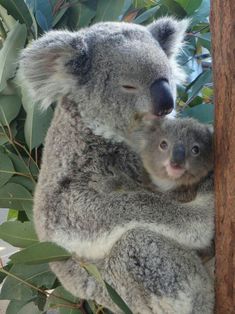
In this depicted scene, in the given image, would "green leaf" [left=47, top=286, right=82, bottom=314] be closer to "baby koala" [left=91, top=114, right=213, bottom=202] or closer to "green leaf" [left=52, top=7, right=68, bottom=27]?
"baby koala" [left=91, top=114, right=213, bottom=202]

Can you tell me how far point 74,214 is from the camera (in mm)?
2383

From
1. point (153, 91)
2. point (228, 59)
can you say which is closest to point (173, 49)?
point (153, 91)

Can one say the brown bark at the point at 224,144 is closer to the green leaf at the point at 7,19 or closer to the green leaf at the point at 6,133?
the green leaf at the point at 6,133

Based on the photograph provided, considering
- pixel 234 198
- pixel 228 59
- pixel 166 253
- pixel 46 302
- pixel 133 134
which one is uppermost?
pixel 228 59

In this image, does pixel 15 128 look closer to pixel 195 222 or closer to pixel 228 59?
pixel 195 222

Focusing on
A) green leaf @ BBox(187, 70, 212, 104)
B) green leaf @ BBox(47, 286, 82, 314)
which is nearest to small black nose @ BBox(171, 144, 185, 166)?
green leaf @ BBox(187, 70, 212, 104)

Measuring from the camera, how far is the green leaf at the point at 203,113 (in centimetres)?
278

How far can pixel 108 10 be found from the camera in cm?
304

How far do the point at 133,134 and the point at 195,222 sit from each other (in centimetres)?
55

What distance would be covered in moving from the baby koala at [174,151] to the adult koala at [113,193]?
7 centimetres

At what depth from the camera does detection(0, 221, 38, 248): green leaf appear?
8.24ft

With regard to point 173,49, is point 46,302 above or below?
below

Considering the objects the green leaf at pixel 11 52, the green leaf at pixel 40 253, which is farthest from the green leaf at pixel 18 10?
the green leaf at pixel 40 253

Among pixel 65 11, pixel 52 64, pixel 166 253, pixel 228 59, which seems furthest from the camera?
pixel 65 11
